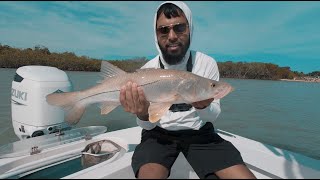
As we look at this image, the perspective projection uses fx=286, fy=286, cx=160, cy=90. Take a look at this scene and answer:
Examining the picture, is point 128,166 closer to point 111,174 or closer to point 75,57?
point 111,174

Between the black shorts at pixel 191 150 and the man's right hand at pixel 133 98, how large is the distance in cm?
38

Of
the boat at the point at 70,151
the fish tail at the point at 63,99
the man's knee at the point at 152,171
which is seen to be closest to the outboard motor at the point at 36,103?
the boat at the point at 70,151

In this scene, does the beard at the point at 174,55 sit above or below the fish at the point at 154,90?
above

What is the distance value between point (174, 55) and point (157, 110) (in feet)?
2.66

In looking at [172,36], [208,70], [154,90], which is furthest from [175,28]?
[154,90]

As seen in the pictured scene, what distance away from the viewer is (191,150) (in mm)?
2785

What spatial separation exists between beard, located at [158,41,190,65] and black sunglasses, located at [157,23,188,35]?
0.48ft

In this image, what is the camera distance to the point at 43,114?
4.03 meters

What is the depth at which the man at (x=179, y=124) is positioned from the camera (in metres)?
2.56

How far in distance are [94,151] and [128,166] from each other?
3.12ft

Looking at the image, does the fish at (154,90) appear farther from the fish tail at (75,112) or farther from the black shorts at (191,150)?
the black shorts at (191,150)

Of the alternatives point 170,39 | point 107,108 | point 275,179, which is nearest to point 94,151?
point 107,108

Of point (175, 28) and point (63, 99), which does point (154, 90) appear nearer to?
point (175, 28)

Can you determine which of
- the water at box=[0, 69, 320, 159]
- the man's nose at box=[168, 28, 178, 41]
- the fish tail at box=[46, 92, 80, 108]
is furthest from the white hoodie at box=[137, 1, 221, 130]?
the water at box=[0, 69, 320, 159]
